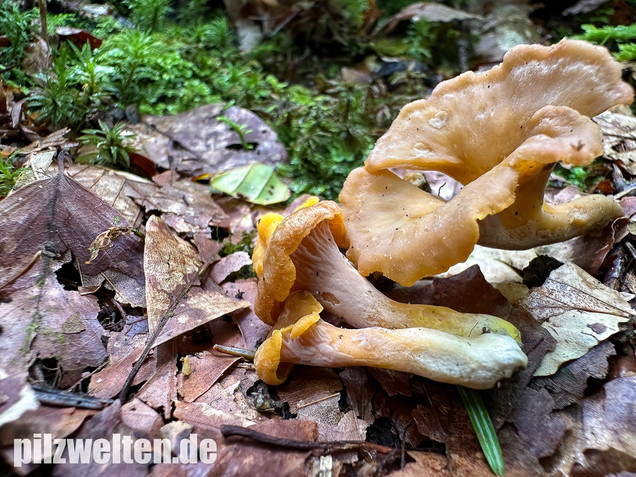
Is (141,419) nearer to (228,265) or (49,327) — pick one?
(49,327)

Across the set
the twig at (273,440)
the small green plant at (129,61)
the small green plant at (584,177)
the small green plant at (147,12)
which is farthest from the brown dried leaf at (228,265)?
the small green plant at (147,12)

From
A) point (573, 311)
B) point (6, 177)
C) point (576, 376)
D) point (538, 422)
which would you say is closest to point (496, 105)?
point (573, 311)

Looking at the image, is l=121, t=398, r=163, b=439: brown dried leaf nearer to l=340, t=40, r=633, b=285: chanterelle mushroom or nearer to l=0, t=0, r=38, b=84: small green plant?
l=340, t=40, r=633, b=285: chanterelle mushroom

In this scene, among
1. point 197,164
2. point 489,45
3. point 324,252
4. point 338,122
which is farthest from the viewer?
point 489,45

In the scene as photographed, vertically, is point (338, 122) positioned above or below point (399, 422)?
above

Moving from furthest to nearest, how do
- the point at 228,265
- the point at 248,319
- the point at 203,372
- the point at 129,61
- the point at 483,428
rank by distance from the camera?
1. the point at 129,61
2. the point at 228,265
3. the point at 248,319
4. the point at 203,372
5. the point at 483,428

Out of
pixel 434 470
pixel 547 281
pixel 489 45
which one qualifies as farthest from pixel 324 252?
pixel 489 45

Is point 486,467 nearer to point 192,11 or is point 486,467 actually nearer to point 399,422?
point 399,422
